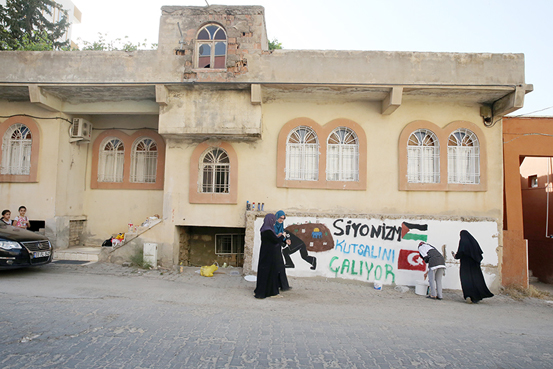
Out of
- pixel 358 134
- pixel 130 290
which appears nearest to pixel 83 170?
pixel 130 290

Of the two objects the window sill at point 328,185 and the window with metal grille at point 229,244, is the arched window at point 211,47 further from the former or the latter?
the window with metal grille at point 229,244

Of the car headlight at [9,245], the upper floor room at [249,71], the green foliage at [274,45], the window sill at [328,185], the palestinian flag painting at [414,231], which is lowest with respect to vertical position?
the car headlight at [9,245]

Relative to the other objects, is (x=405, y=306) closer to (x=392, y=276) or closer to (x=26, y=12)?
(x=392, y=276)

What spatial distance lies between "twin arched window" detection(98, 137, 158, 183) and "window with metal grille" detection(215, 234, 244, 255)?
9.26 ft

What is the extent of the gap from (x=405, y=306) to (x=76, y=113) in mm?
10298

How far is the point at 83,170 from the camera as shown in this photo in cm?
1116

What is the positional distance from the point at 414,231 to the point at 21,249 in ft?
29.6

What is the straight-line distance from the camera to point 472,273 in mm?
7574

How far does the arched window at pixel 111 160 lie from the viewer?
11.3 meters

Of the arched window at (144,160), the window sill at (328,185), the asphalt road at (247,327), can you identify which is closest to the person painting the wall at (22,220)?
the asphalt road at (247,327)

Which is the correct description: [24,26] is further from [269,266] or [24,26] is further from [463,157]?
[463,157]

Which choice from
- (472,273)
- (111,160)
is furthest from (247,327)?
(111,160)

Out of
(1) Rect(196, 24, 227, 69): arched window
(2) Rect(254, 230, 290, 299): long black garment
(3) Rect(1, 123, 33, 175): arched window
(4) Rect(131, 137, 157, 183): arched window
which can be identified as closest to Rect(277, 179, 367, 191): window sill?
(2) Rect(254, 230, 290, 299): long black garment

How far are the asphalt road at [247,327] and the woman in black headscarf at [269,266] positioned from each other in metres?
0.22
